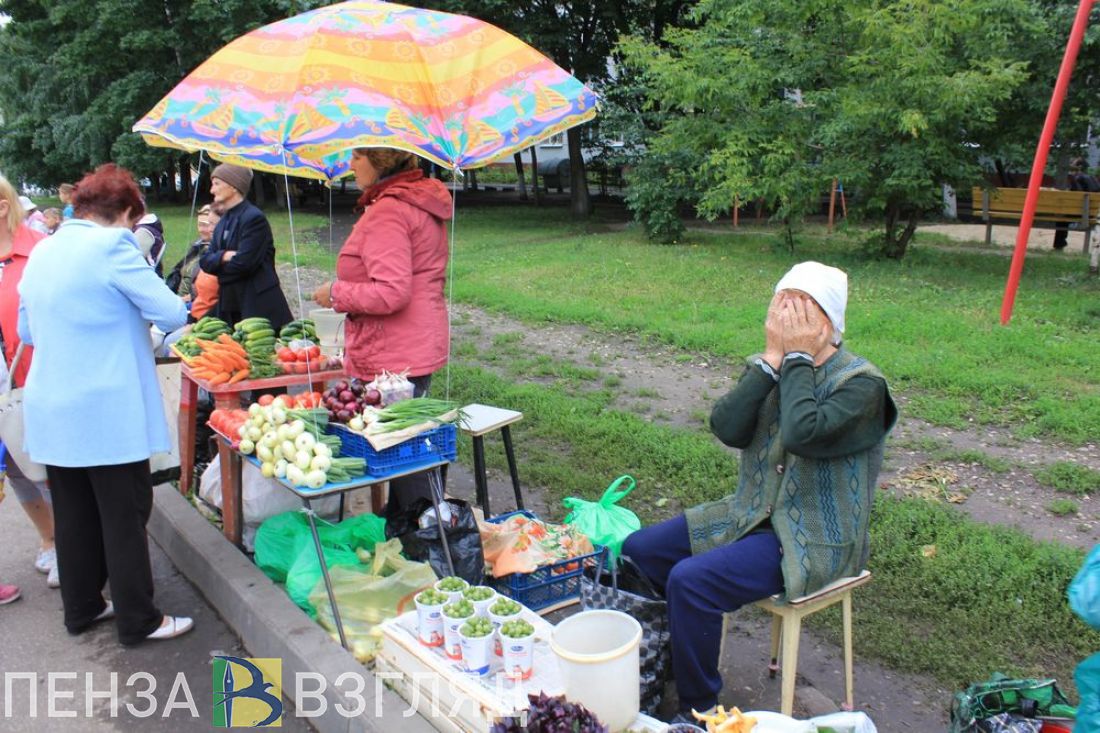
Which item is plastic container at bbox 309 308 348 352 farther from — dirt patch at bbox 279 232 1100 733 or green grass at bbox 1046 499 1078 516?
green grass at bbox 1046 499 1078 516

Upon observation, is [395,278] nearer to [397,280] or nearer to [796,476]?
[397,280]

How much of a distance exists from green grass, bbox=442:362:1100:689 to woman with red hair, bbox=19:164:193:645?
2248 mm

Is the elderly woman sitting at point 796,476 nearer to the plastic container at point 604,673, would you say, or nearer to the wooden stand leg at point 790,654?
the wooden stand leg at point 790,654

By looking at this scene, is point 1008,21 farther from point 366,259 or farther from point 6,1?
point 6,1

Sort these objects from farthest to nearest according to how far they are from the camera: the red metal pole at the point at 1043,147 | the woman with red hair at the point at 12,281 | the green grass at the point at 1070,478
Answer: the red metal pole at the point at 1043,147 → the green grass at the point at 1070,478 → the woman with red hair at the point at 12,281

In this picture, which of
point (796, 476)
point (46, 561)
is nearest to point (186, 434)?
A: point (46, 561)

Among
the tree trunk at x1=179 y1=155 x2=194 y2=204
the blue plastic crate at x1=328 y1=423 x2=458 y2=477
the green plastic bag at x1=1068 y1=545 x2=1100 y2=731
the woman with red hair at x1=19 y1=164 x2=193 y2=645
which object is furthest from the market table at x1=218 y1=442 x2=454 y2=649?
the tree trunk at x1=179 y1=155 x2=194 y2=204

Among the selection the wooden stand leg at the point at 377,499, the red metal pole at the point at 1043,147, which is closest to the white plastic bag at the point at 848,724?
the wooden stand leg at the point at 377,499

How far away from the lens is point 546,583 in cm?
375

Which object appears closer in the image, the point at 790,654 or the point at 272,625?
the point at 790,654

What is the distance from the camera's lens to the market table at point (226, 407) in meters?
4.43

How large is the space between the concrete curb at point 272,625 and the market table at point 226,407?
6.5 inches

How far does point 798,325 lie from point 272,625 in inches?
96.8

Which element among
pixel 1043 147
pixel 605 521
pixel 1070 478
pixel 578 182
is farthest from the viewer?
pixel 578 182
